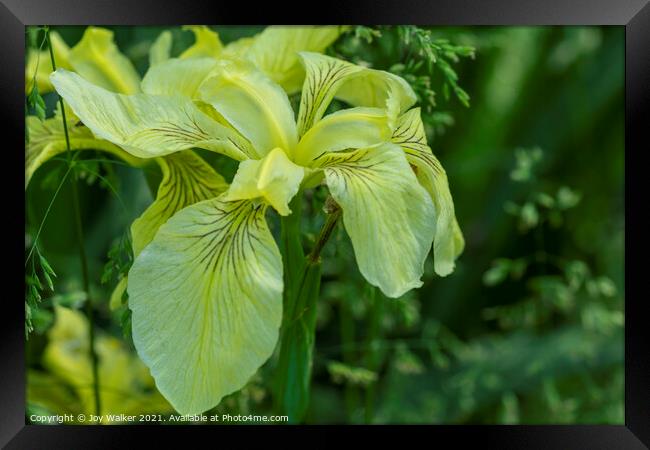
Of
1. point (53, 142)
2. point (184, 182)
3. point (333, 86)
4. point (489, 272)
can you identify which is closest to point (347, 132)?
point (333, 86)

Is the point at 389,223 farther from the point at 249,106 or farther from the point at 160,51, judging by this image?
the point at 160,51

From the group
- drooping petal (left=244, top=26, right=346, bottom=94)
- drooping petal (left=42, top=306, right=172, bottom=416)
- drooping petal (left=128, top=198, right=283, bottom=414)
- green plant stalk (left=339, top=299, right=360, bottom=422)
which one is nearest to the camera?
drooping petal (left=128, top=198, right=283, bottom=414)

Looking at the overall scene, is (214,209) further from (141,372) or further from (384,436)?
(141,372)

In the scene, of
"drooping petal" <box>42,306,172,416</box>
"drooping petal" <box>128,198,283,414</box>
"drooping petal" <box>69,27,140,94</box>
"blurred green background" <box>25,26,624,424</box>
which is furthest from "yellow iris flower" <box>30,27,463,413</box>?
"drooping petal" <box>42,306,172,416</box>

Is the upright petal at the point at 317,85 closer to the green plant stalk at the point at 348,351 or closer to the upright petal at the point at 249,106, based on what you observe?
the upright petal at the point at 249,106

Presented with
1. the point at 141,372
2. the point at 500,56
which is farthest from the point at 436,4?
the point at 500,56

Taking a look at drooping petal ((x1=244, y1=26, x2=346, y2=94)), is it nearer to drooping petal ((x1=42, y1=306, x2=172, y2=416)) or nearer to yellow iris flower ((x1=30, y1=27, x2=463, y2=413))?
yellow iris flower ((x1=30, y1=27, x2=463, y2=413))
